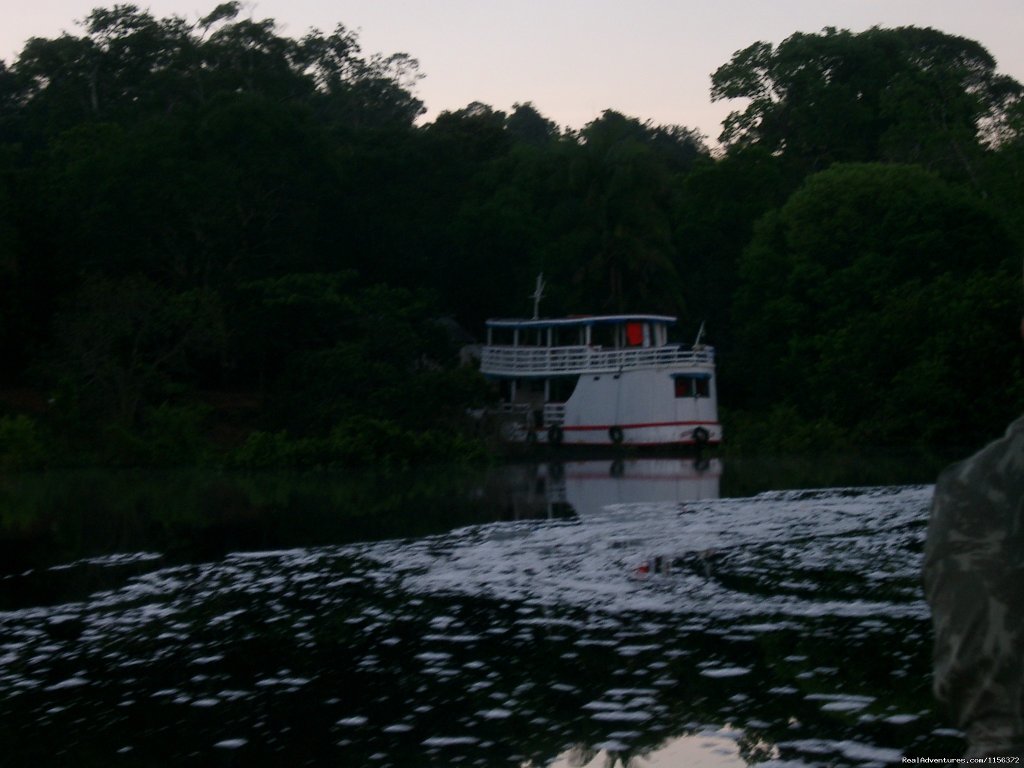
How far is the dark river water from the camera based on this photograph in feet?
23.7

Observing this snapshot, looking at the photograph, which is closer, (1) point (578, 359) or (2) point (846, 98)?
(1) point (578, 359)

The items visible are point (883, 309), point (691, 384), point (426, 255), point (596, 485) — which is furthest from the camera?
point (426, 255)

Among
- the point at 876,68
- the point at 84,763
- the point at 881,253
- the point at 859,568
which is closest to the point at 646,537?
the point at 859,568

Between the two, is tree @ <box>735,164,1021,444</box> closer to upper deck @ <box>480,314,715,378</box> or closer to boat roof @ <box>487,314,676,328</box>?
upper deck @ <box>480,314,715,378</box>

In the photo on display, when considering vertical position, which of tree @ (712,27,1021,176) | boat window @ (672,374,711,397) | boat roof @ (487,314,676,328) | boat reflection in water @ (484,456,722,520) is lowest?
boat reflection in water @ (484,456,722,520)

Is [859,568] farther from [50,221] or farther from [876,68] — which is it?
[876,68]

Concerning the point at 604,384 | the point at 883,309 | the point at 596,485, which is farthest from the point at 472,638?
the point at 883,309

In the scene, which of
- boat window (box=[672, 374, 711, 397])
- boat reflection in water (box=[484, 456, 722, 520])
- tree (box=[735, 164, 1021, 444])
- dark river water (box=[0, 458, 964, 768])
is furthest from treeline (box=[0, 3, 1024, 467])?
dark river water (box=[0, 458, 964, 768])

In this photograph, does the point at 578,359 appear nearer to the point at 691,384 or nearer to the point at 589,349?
the point at 589,349

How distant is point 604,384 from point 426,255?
852cm

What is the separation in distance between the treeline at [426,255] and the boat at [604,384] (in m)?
1.79

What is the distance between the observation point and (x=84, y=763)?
6.93 m

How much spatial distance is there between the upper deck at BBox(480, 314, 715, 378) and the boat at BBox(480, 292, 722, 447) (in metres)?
0.03

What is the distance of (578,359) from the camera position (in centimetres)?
4275
